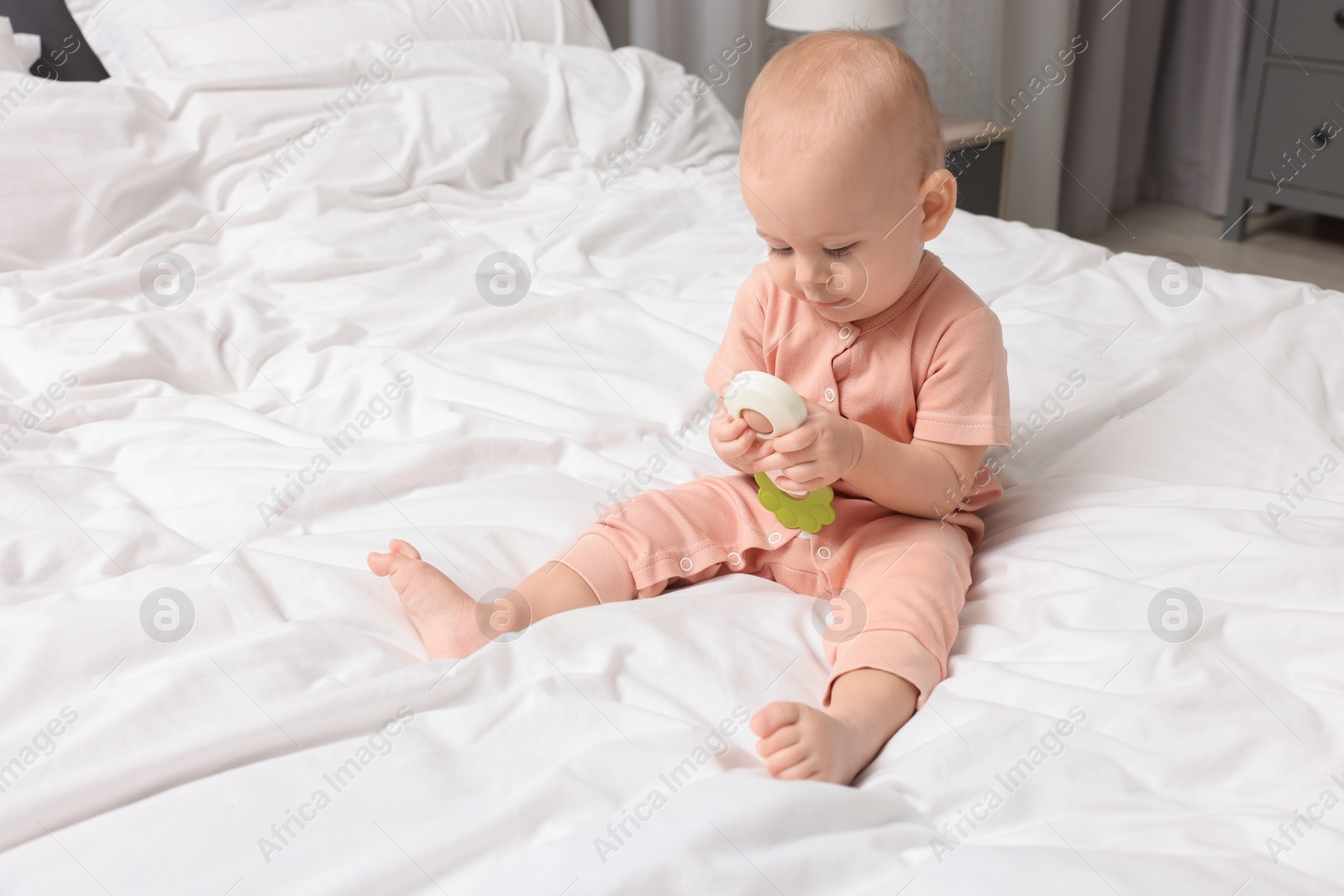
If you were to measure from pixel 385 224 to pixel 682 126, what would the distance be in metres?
0.61

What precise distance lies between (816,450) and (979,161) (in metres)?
2.00

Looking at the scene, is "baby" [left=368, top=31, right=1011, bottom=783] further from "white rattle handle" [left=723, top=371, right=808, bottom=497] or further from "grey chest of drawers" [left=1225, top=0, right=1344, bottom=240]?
"grey chest of drawers" [left=1225, top=0, right=1344, bottom=240]

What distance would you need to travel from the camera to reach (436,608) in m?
0.76

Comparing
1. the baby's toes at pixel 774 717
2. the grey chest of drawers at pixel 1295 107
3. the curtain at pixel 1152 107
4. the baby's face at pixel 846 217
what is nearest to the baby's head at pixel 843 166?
the baby's face at pixel 846 217

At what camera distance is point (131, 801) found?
585 mm

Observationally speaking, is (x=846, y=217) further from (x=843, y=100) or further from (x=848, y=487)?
(x=848, y=487)

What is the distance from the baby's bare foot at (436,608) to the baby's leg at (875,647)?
0.23 metres

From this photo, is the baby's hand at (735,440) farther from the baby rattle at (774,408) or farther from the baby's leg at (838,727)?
the baby's leg at (838,727)

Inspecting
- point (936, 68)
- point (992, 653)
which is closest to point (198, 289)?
point (992, 653)

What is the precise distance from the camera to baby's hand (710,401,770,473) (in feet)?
2.60

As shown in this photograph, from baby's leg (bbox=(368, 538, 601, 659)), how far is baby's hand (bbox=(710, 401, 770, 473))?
0.15m

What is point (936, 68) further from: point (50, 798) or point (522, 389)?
point (50, 798)

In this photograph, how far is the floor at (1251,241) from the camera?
2.80 meters

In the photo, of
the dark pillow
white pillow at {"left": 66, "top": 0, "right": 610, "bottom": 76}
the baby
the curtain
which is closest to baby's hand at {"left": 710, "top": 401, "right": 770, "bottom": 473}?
the baby
